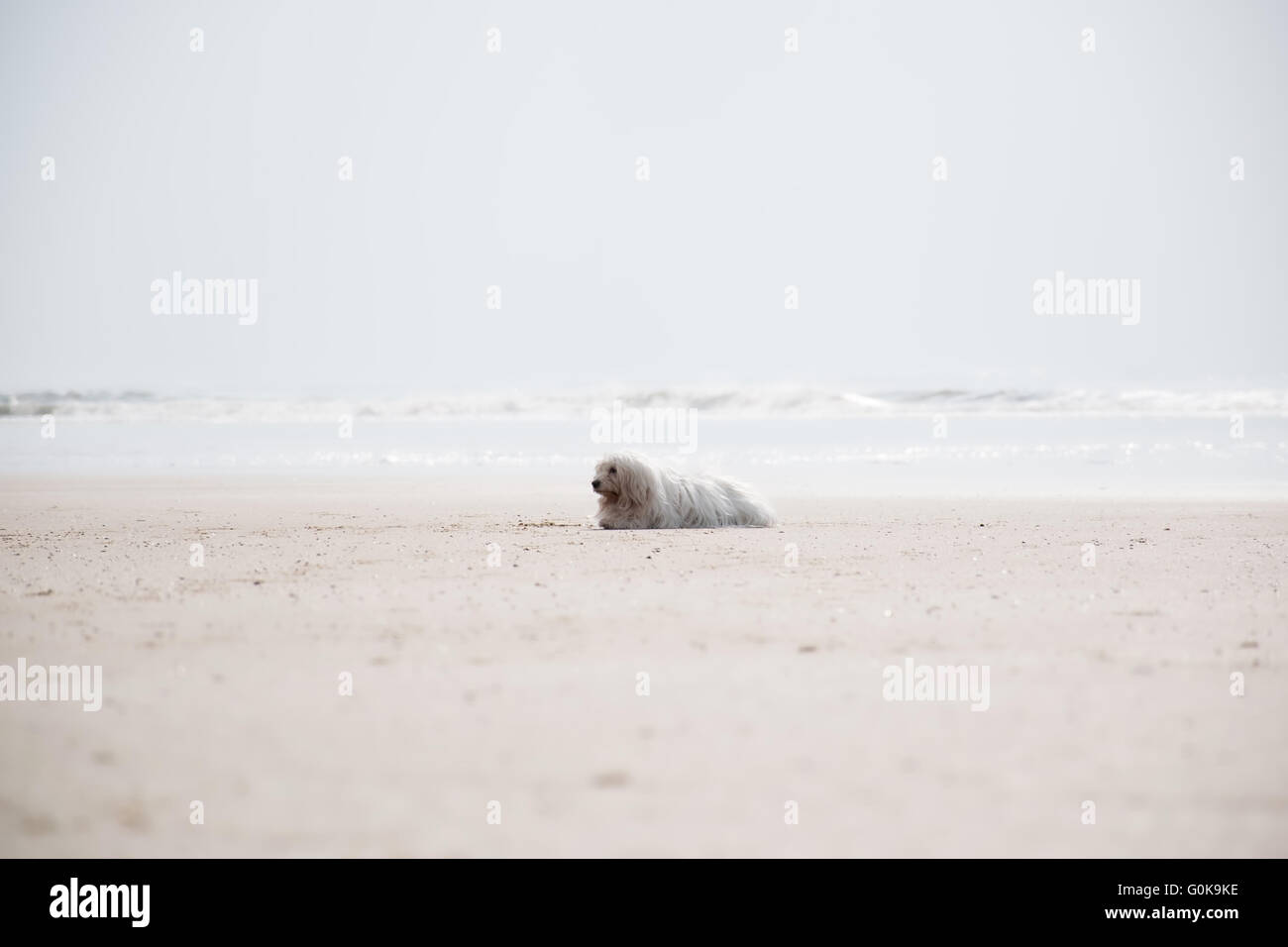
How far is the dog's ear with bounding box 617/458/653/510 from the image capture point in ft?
37.3

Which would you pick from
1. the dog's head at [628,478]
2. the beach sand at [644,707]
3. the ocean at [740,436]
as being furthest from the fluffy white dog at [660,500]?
the beach sand at [644,707]

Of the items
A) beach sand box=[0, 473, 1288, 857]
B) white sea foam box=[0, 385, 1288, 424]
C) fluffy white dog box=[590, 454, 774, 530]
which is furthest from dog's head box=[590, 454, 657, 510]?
white sea foam box=[0, 385, 1288, 424]

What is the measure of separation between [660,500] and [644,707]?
7165 mm

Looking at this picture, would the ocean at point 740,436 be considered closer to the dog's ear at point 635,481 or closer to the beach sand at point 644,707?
the dog's ear at point 635,481

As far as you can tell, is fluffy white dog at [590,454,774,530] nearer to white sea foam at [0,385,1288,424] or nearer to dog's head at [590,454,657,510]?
dog's head at [590,454,657,510]

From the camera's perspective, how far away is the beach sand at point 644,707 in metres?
3.21

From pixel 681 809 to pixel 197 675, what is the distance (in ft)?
8.14

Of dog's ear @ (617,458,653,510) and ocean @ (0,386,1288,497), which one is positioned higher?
ocean @ (0,386,1288,497)

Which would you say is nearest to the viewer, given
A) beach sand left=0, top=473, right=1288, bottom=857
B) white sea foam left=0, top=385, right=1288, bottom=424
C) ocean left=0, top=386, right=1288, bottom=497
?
beach sand left=0, top=473, right=1288, bottom=857

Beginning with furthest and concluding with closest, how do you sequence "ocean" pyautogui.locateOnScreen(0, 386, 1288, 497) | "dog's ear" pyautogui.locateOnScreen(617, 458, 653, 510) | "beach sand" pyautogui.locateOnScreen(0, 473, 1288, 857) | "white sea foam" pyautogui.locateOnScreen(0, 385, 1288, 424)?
"white sea foam" pyautogui.locateOnScreen(0, 385, 1288, 424)
"ocean" pyautogui.locateOnScreen(0, 386, 1288, 497)
"dog's ear" pyautogui.locateOnScreen(617, 458, 653, 510)
"beach sand" pyautogui.locateOnScreen(0, 473, 1288, 857)

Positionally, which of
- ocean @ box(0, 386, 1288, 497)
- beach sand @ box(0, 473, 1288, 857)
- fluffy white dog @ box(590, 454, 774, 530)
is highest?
ocean @ box(0, 386, 1288, 497)

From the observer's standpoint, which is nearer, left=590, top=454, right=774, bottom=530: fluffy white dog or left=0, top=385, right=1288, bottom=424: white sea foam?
left=590, top=454, right=774, bottom=530: fluffy white dog

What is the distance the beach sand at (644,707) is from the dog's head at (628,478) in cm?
239
